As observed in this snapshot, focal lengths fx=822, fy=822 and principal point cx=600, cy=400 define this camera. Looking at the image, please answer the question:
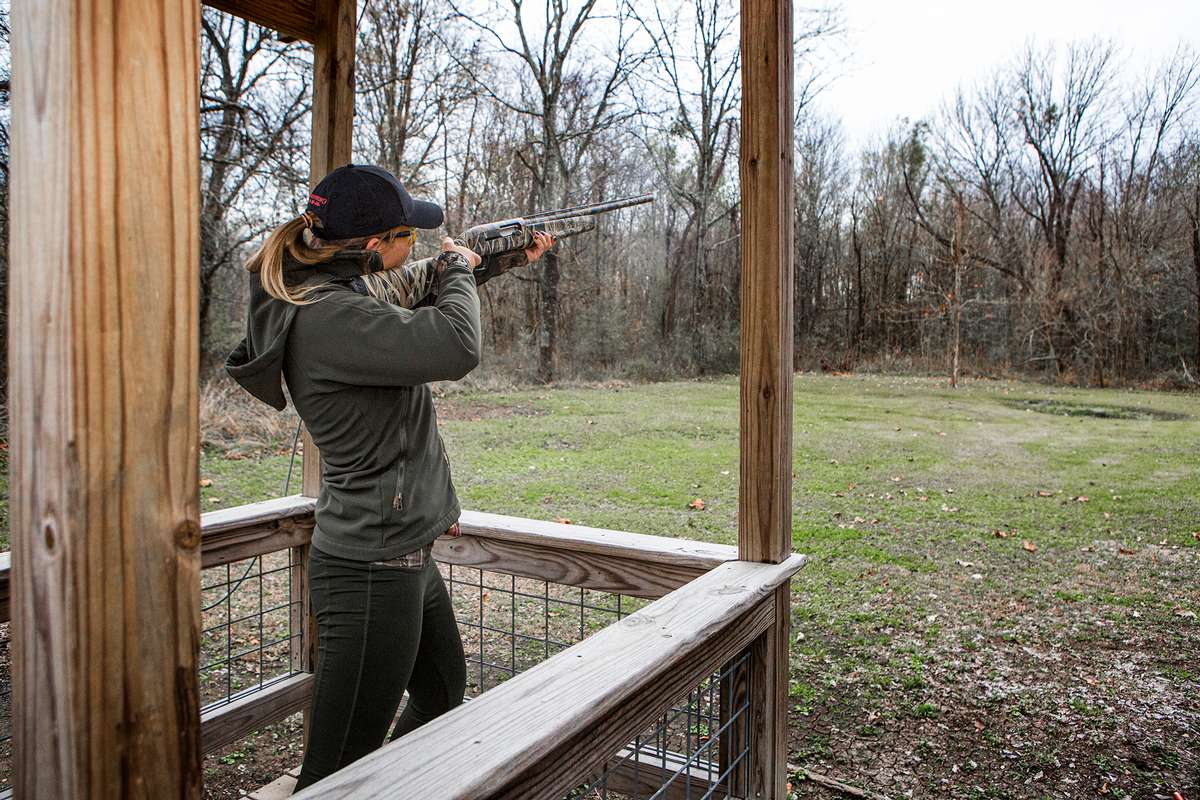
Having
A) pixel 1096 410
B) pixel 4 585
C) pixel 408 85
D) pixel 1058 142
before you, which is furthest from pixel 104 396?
pixel 1058 142

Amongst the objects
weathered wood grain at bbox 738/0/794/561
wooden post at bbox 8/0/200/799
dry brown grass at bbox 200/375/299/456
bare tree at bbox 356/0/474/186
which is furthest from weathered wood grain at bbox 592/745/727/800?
bare tree at bbox 356/0/474/186

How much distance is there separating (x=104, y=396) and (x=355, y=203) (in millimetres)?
973

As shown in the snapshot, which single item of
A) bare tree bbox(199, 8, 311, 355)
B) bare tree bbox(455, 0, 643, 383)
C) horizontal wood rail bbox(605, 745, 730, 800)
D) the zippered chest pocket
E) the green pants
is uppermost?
bare tree bbox(455, 0, 643, 383)

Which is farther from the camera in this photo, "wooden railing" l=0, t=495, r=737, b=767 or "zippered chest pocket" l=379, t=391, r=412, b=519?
"wooden railing" l=0, t=495, r=737, b=767

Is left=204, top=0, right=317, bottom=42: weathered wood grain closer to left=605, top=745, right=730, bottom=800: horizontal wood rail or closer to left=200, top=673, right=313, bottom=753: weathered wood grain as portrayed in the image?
left=200, top=673, right=313, bottom=753: weathered wood grain

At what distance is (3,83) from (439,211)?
4909 millimetres

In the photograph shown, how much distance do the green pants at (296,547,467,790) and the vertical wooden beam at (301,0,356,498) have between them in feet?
2.98

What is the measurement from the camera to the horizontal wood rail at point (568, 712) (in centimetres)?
101

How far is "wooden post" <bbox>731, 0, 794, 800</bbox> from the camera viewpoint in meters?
1.77

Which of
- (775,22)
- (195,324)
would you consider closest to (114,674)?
(195,324)

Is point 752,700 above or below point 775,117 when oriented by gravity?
below

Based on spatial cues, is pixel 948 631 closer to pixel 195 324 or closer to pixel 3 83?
pixel 195 324

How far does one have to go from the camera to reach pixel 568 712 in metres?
1.17

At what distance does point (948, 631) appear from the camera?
3867 millimetres
